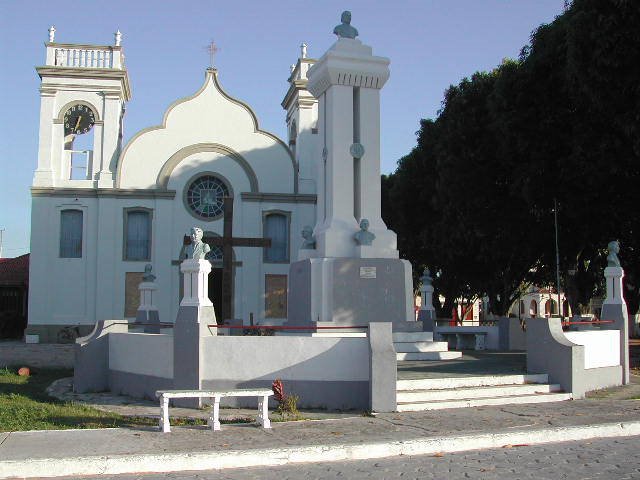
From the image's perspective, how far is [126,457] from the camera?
7859mm

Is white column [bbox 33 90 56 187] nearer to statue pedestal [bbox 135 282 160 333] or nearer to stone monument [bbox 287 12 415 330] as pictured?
statue pedestal [bbox 135 282 160 333]

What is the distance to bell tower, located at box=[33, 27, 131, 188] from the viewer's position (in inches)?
1265

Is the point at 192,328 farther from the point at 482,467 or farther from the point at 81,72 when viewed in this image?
the point at 81,72

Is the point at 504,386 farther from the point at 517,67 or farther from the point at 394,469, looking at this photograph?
the point at 517,67

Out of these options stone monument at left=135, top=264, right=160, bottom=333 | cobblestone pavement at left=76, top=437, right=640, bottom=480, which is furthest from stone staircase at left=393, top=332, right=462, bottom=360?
stone monument at left=135, top=264, right=160, bottom=333

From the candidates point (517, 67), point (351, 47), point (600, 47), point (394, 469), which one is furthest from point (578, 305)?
point (394, 469)

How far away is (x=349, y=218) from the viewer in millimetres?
16109

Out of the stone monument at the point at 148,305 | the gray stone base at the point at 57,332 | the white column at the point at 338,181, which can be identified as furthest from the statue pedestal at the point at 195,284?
the gray stone base at the point at 57,332

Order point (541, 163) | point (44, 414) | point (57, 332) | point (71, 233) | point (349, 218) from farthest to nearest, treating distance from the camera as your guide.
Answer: point (71, 233) → point (57, 332) → point (541, 163) → point (349, 218) → point (44, 414)

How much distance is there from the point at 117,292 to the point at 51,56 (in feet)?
34.5

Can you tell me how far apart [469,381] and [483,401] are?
2.39 ft

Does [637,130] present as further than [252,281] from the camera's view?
No

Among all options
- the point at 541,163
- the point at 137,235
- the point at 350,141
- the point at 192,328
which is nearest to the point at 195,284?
the point at 192,328

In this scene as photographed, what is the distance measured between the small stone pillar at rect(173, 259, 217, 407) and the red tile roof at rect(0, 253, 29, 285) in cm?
2709
